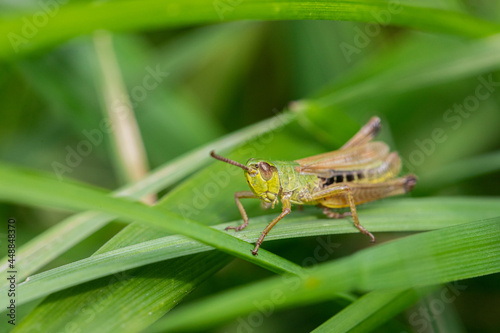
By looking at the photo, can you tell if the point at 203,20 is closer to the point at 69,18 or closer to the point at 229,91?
the point at 69,18

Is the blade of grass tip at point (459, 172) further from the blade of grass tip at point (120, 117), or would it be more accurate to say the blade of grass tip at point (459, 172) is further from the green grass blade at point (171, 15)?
the blade of grass tip at point (120, 117)

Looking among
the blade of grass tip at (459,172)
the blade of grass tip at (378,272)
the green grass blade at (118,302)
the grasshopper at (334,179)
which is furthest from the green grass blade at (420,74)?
the green grass blade at (118,302)

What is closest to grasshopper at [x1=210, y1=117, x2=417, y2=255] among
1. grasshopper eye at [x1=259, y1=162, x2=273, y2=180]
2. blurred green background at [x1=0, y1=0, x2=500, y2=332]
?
grasshopper eye at [x1=259, y1=162, x2=273, y2=180]

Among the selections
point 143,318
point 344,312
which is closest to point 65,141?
point 143,318

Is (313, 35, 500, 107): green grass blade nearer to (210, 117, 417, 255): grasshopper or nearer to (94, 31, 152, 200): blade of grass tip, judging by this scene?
(210, 117, 417, 255): grasshopper

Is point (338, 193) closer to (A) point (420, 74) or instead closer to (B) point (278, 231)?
(B) point (278, 231)

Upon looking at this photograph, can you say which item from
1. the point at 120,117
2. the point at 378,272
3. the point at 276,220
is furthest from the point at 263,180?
the point at 120,117
